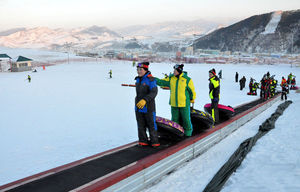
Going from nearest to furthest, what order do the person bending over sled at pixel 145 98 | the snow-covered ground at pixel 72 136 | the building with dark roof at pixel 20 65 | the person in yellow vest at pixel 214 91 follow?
the person bending over sled at pixel 145 98, the snow-covered ground at pixel 72 136, the person in yellow vest at pixel 214 91, the building with dark roof at pixel 20 65

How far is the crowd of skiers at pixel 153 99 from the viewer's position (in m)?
5.09

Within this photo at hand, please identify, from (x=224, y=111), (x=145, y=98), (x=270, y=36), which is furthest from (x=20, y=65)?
(x=270, y=36)

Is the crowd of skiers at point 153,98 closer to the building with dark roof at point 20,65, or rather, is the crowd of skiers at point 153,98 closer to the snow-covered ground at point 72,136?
the snow-covered ground at point 72,136

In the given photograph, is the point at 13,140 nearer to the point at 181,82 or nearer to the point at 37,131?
the point at 37,131

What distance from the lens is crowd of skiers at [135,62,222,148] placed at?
5086 mm

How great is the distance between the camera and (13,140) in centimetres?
852

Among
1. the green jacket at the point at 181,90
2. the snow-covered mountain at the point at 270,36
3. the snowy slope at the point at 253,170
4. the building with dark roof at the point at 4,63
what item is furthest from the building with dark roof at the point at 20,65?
the snow-covered mountain at the point at 270,36

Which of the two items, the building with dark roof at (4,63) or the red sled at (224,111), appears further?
the building with dark roof at (4,63)

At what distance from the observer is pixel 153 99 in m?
5.17


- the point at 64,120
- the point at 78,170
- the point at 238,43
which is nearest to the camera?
the point at 78,170

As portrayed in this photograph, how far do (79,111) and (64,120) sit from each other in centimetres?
203

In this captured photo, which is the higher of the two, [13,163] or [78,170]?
[78,170]

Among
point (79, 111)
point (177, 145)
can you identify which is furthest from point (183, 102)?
point (79, 111)

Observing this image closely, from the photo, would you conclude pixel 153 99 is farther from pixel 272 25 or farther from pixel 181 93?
pixel 272 25
